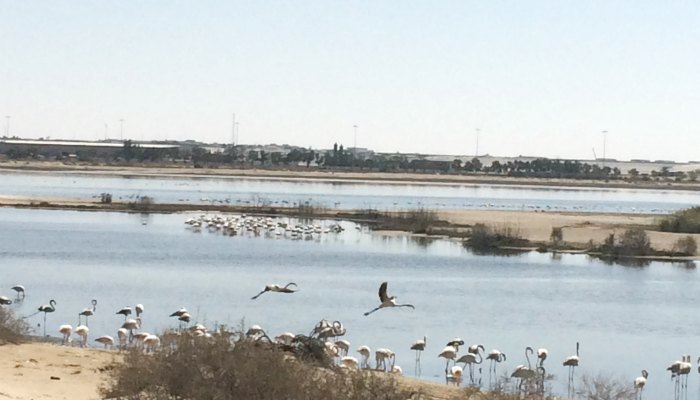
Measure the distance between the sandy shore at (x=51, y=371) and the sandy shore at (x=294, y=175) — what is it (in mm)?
117356

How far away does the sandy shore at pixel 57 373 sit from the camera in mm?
14664

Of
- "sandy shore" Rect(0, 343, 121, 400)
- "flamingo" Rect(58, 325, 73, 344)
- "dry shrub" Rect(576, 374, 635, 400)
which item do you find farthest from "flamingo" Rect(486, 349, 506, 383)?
"flamingo" Rect(58, 325, 73, 344)

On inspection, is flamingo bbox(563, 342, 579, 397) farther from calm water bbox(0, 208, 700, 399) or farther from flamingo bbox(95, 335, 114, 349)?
flamingo bbox(95, 335, 114, 349)

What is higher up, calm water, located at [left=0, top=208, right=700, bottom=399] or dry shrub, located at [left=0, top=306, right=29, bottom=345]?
dry shrub, located at [left=0, top=306, right=29, bottom=345]

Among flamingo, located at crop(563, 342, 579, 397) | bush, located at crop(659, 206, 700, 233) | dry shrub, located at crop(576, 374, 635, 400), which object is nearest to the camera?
dry shrub, located at crop(576, 374, 635, 400)

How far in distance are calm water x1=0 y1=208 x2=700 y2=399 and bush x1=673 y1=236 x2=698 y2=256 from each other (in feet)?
12.8

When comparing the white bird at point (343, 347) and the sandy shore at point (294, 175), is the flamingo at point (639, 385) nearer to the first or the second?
the white bird at point (343, 347)

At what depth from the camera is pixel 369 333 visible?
25.8m

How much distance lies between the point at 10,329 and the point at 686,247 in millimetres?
37050

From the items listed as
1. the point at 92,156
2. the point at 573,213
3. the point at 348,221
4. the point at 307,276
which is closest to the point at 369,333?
the point at 307,276

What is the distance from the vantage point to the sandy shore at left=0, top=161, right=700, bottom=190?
142750 millimetres

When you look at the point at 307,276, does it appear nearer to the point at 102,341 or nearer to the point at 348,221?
the point at 102,341

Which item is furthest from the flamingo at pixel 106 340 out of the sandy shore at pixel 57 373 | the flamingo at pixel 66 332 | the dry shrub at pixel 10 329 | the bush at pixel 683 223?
the bush at pixel 683 223

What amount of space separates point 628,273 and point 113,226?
2487 cm
